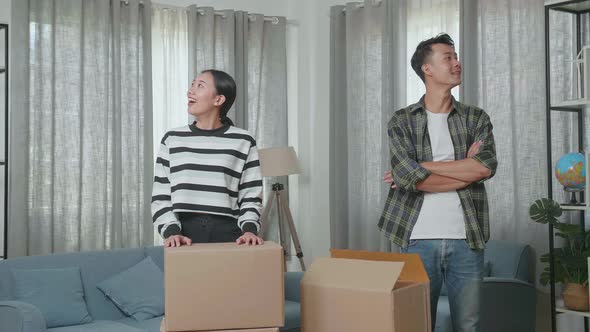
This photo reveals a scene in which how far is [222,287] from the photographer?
6.16 ft

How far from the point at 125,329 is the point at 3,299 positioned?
576mm

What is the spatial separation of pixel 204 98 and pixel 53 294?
168 centimetres

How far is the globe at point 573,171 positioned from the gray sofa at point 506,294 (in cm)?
57

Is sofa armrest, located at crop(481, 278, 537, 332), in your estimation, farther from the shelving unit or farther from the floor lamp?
the floor lamp

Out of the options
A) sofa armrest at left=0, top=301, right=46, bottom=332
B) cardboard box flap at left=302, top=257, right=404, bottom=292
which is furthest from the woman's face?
sofa armrest at left=0, top=301, right=46, bottom=332

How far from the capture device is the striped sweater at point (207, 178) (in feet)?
6.95

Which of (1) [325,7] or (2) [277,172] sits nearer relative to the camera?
(2) [277,172]

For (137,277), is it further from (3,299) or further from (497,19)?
(497,19)

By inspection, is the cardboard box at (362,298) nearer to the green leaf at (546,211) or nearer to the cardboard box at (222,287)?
the cardboard box at (222,287)

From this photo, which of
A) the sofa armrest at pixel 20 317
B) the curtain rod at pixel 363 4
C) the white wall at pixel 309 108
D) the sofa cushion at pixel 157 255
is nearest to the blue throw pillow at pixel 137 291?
the sofa cushion at pixel 157 255

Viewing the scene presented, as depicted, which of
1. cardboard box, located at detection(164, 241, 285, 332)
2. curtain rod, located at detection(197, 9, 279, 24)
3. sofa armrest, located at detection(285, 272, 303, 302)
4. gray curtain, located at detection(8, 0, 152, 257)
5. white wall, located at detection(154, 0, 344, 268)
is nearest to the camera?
cardboard box, located at detection(164, 241, 285, 332)

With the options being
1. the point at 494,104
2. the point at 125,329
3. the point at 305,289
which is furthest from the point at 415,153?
the point at 494,104

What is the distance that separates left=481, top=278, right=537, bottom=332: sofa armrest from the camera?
139 inches

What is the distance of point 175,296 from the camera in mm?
1856
